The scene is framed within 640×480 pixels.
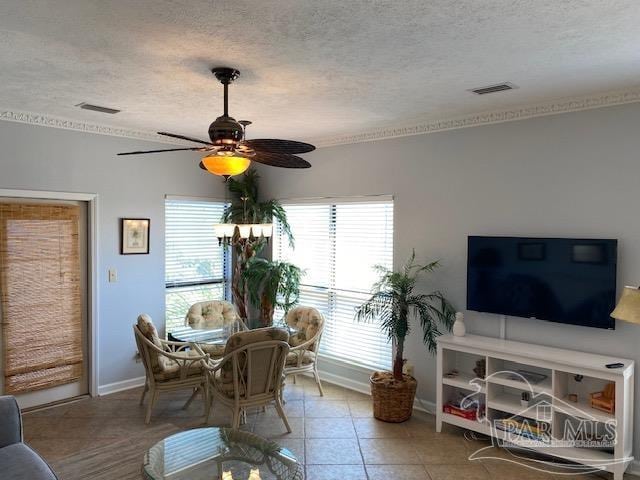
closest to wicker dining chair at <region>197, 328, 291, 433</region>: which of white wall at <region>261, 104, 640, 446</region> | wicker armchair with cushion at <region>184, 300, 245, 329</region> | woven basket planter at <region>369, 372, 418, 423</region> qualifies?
woven basket planter at <region>369, 372, 418, 423</region>

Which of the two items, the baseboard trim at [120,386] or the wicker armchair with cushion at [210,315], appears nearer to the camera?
the baseboard trim at [120,386]

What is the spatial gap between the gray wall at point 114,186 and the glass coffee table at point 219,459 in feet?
7.32

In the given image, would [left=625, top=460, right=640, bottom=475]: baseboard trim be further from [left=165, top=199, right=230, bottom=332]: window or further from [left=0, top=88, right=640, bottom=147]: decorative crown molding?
[left=165, top=199, right=230, bottom=332]: window

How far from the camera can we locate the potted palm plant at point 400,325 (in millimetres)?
4227

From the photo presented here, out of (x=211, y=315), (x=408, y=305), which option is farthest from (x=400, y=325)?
(x=211, y=315)

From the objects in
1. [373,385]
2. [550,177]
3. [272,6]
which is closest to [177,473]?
[373,385]

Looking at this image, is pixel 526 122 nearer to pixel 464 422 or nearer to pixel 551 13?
pixel 551 13

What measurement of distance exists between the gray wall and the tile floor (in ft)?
2.33


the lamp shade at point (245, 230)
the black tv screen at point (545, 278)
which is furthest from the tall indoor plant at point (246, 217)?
the black tv screen at point (545, 278)

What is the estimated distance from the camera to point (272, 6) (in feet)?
6.99

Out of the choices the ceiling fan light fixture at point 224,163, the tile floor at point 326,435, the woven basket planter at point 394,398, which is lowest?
the tile floor at point 326,435

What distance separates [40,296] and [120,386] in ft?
4.16

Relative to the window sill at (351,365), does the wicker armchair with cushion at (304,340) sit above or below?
above

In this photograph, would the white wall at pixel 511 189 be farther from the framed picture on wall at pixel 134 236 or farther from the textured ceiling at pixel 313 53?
the framed picture on wall at pixel 134 236
